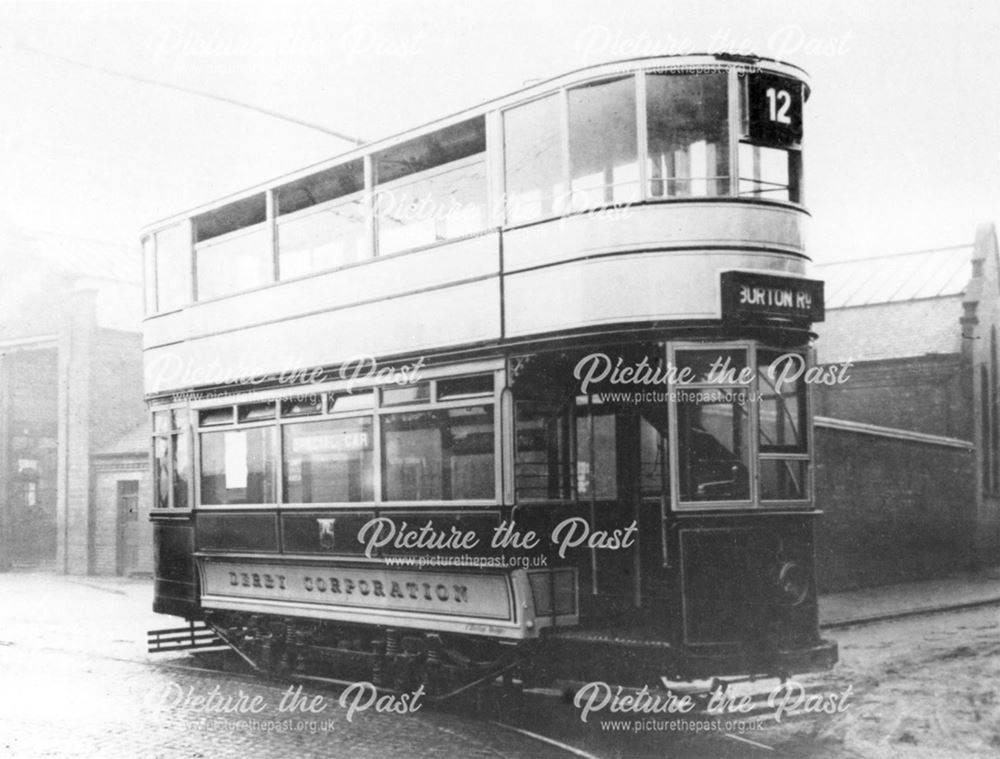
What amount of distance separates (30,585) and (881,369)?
1939 centimetres

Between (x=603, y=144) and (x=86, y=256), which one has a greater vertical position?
(x=86, y=256)

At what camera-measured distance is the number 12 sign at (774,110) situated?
807 centimetres

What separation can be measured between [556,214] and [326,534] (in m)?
3.71

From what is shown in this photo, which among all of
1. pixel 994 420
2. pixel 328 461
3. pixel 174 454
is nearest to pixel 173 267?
pixel 174 454

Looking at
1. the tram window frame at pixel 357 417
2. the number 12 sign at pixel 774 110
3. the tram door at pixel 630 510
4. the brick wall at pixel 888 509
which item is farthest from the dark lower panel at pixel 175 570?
the brick wall at pixel 888 509

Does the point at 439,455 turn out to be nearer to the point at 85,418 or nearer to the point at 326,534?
the point at 326,534

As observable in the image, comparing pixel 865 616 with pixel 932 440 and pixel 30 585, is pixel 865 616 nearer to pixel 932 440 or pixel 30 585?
pixel 932 440

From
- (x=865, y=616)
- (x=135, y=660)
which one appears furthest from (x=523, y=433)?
(x=865, y=616)

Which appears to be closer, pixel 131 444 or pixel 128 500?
pixel 128 500

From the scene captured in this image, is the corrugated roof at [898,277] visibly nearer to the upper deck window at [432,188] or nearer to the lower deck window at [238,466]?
the lower deck window at [238,466]

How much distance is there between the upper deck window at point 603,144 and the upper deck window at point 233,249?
12.9ft

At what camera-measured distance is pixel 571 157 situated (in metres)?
8.27

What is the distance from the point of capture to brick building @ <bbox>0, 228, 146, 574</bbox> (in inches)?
1006

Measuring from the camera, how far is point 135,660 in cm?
1253
